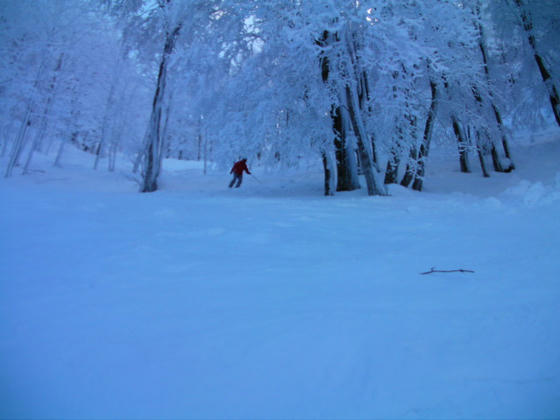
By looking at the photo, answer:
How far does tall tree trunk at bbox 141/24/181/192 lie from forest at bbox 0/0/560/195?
48 millimetres

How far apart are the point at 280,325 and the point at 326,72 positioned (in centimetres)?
819

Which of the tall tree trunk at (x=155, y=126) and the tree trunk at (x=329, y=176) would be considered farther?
the tall tree trunk at (x=155, y=126)

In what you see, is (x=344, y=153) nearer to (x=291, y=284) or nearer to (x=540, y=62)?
(x=291, y=284)

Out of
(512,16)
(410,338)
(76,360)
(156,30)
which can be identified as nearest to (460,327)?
(410,338)

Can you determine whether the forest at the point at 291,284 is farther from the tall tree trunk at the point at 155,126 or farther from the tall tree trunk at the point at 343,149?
the tall tree trunk at the point at 155,126

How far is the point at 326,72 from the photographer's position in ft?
27.9

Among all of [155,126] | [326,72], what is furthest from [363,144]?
[155,126]

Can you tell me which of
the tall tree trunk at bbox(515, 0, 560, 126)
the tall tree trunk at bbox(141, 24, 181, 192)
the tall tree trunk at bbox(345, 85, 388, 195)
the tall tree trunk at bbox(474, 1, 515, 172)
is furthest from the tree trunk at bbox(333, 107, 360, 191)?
the tall tree trunk at bbox(515, 0, 560, 126)

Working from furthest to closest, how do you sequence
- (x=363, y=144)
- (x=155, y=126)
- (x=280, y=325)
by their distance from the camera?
(x=155, y=126)
(x=363, y=144)
(x=280, y=325)

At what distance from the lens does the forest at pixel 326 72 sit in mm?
6906

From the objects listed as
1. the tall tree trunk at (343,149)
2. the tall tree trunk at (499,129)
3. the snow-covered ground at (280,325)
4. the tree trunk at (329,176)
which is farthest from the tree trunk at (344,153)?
the tall tree trunk at (499,129)

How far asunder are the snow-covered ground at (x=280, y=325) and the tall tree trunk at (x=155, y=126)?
837 cm

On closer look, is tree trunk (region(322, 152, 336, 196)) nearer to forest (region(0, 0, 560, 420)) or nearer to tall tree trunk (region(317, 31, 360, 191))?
forest (region(0, 0, 560, 420))

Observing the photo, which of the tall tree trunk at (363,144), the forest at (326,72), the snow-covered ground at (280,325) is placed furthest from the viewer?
the tall tree trunk at (363,144)
